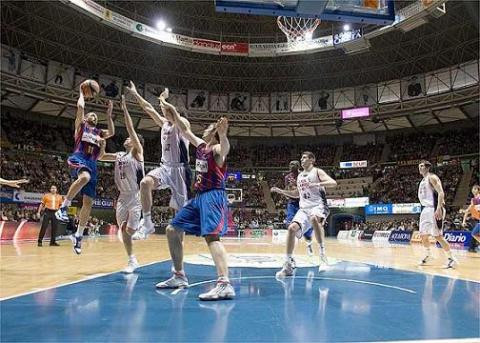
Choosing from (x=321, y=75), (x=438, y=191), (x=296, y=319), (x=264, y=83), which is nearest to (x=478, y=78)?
(x=321, y=75)

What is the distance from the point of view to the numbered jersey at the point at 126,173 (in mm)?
6660

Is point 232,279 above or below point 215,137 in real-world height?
below

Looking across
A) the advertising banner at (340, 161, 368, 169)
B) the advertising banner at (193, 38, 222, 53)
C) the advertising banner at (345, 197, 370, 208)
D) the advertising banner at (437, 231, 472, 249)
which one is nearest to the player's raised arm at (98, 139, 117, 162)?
the advertising banner at (437, 231, 472, 249)

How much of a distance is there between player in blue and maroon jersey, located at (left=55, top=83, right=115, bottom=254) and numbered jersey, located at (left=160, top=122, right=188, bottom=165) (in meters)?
1.20

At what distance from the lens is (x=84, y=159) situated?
21.0ft

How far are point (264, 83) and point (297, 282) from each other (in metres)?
30.3

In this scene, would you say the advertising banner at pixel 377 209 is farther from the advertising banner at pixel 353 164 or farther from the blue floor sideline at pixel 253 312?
the blue floor sideline at pixel 253 312

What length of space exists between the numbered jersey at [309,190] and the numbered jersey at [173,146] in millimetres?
2397

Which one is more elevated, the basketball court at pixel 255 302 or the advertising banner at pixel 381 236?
the advertising banner at pixel 381 236

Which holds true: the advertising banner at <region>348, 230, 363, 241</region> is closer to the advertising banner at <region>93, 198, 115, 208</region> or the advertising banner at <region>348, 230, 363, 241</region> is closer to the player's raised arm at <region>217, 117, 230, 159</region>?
the advertising banner at <region>93, 198, 115, 208</region>

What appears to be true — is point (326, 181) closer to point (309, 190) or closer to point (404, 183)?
point (309, 190)

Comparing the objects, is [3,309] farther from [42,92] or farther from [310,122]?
[310,122]

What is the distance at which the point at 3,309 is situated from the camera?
3.62m

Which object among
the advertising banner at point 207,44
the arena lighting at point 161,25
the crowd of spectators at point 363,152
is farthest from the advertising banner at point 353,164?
the arena lighting at point 161,25
